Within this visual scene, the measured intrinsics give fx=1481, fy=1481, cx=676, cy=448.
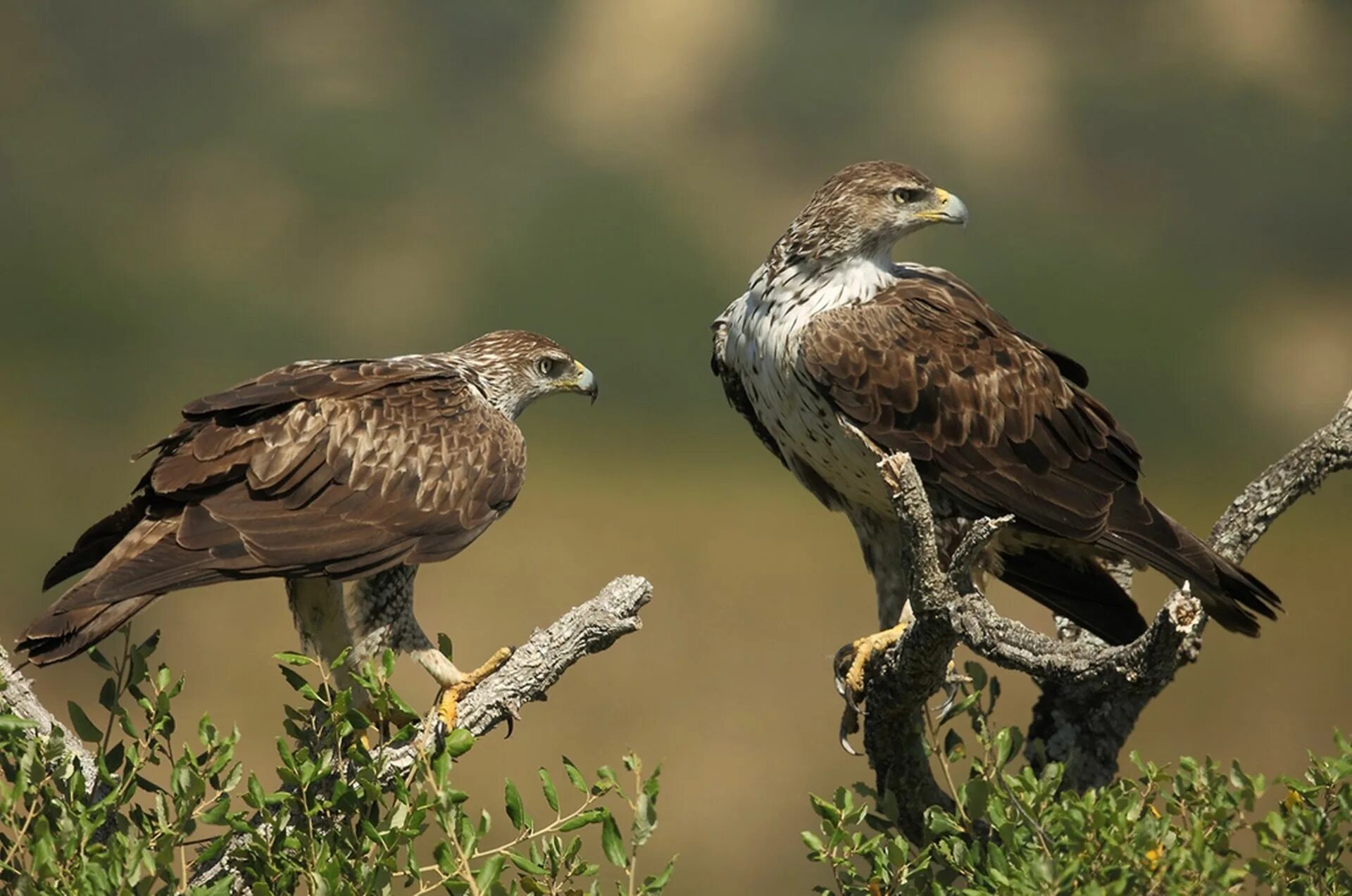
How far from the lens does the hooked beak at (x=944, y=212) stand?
473cm

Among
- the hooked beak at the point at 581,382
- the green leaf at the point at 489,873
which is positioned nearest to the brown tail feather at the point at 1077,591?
the hooked beak at the point at 581,382

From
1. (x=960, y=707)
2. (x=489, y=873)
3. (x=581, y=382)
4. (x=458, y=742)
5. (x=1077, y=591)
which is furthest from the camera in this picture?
(x=581, y=382)

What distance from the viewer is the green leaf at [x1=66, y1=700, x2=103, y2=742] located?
10.6 ft

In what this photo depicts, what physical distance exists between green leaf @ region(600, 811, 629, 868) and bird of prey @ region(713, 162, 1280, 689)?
1615mm

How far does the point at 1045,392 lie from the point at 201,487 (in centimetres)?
260

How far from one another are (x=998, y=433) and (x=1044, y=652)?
101 cm

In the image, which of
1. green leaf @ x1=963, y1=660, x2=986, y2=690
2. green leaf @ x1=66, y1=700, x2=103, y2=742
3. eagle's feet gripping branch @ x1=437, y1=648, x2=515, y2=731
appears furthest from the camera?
eagle's feet gripping branch @ x1=437, y1=648, x2=515, y2=731

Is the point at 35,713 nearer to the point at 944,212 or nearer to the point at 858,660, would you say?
the point at 858,660

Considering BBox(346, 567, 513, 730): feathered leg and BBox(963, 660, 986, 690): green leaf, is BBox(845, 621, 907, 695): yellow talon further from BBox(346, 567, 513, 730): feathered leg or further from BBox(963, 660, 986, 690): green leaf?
BBox(346, 567, 513, 730): feathered leg

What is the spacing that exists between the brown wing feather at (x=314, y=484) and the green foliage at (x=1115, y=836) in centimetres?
166

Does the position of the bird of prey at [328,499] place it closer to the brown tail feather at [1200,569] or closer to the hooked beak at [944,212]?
the hooked beak at [944,212]

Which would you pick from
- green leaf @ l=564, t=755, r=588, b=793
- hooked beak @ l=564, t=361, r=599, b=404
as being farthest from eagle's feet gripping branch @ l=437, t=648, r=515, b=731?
hooked beak @ l=564, t=361, r=599, b=404

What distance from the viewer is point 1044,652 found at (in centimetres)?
374

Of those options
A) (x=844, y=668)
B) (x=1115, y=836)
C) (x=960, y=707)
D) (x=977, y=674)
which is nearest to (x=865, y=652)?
(x=844, y=668)
